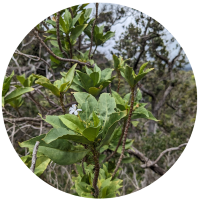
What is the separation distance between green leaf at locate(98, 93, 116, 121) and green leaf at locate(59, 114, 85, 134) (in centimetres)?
9

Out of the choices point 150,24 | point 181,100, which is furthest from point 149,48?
point 181,100

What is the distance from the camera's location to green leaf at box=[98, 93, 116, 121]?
0.60 m

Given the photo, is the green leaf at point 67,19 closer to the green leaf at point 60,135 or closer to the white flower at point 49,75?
the white flower at point 49,75

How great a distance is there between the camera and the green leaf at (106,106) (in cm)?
60

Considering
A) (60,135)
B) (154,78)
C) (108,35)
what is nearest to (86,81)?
(60,135)

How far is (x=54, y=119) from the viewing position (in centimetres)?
58

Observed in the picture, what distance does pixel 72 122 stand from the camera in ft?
1.86

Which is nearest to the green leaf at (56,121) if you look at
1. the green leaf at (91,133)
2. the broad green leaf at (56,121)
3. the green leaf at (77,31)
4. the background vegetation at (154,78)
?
the broad green leaf at (56,121)

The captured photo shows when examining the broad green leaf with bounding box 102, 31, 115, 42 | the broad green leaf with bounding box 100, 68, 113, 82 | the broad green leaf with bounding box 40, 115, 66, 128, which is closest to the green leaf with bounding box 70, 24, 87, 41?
the broad green leaf with bounding box 102, 31, 115, 42

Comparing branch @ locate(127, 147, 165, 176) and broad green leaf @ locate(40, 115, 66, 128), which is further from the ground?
broad green leaf @ locate(40, 115, 66, 128)

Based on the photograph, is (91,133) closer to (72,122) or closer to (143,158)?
(72,122)

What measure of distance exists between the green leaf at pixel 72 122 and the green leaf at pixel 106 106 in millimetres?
88

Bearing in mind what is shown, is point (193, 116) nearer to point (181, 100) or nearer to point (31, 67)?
point (181, 100)

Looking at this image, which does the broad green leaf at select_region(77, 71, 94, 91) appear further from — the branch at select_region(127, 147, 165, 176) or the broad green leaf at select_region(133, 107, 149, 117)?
the branch at select_region(127, 147, 165, 176)
